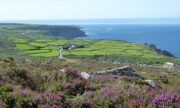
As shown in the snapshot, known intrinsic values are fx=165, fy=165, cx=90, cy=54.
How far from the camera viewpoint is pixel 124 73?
1481cm

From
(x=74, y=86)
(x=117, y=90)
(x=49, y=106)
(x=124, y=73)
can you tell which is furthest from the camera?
(x=124, y=73)

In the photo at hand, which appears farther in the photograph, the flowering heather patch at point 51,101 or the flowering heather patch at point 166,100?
the flowering heather patch at point 166,100

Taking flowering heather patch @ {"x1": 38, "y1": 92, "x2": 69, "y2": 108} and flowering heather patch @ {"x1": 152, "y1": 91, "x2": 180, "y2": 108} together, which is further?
flowering heather patch @ {"x1": 152, "y1": 91, "x2": 180, "y2": 108}

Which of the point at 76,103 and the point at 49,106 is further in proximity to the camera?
the point at 76,103

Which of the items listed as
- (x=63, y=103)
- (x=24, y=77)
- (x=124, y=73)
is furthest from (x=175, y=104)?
(x=124, y=73)

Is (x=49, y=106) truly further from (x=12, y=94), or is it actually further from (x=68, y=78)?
(x=68, y=78)

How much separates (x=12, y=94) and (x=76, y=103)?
2005 millimetres

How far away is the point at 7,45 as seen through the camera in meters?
93.2

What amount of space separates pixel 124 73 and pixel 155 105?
395 inches

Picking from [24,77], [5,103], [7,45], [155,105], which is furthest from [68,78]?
[7,45]

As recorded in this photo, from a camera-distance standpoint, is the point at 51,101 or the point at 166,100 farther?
the point at 166,100

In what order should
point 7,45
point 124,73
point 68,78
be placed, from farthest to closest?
point 7,45 < point 124,73 < point 68,78

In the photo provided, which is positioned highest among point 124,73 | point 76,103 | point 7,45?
point 76,103

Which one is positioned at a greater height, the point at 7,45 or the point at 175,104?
the point at 175,104
